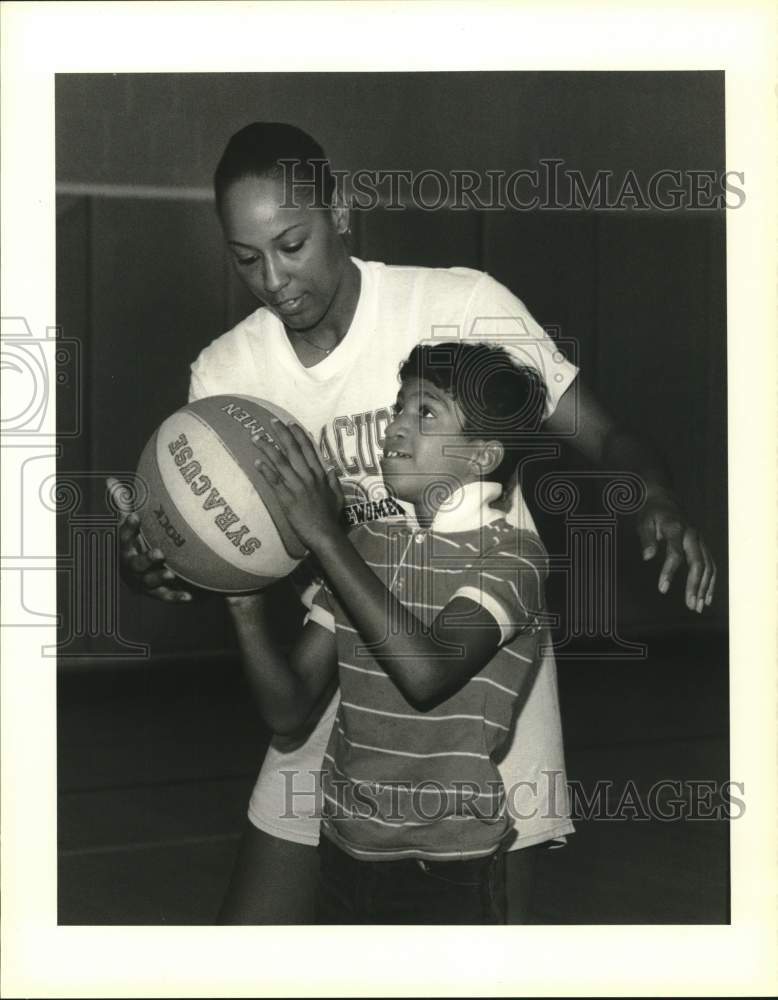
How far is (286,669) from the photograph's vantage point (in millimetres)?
3236

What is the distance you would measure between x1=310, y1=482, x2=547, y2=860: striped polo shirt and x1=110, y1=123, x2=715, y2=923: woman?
13cm

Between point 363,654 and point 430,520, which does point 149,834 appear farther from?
point 430,520

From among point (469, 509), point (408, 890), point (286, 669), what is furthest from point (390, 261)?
point (408, 890)

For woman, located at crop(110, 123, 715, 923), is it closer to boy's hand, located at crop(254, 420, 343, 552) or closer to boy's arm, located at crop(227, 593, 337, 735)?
boy's arm, located at crop(227, 593, 337, 735)

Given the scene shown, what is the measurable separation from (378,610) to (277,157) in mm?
1104

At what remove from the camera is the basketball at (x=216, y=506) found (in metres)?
2.98

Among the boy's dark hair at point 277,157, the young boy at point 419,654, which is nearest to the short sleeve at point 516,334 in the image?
the young boy at point 419,654

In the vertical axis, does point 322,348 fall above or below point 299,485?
above

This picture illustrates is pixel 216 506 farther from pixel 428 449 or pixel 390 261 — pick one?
pixel 390 261

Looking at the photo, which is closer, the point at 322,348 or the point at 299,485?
the point at 299,485

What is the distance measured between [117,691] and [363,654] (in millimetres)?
750

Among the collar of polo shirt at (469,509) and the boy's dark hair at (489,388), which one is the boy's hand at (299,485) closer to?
the collar of polo shirt at (469,509)

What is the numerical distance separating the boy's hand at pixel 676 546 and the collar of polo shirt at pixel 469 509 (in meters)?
0.35

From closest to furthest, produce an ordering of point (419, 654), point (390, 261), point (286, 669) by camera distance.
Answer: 1. point (419, 654)
2. point (286, 669)
3. point (390, 261)
